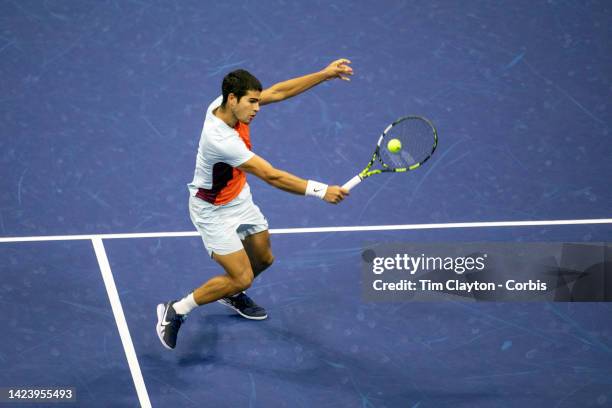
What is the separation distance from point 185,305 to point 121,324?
0.66 metres

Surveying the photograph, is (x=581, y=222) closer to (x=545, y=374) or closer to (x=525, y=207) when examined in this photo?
(x=525, y=207)

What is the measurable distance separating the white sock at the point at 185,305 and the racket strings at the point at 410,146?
5.63 feet

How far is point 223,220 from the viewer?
5.94 m

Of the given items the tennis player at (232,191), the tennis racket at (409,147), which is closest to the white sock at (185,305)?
the tennis player at (232,191)

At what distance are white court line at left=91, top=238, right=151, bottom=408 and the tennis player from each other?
0.27 meters

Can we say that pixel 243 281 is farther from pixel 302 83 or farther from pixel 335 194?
pixel 302 83

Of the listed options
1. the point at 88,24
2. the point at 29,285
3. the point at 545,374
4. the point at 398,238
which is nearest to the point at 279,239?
the point at 398,238

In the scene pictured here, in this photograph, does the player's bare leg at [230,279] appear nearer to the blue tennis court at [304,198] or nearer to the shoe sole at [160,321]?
the shoe sole at [160,321]

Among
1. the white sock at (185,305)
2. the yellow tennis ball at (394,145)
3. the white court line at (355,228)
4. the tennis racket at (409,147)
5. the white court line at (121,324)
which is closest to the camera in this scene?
the white court line at (121,324)

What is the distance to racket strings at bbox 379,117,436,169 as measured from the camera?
6324mm

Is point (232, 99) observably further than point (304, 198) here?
No

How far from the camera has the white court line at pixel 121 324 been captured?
5.70m

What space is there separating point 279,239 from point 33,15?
4.16 m

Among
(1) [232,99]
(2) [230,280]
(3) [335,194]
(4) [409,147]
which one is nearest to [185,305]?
(2) [230,280]
